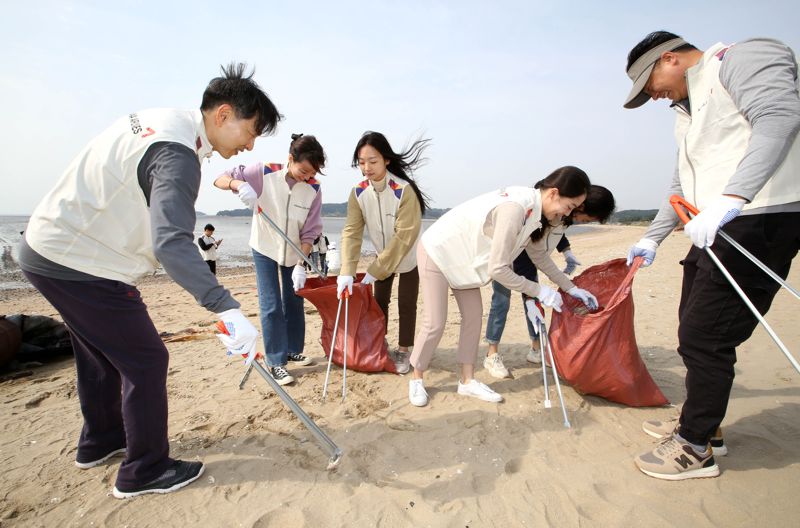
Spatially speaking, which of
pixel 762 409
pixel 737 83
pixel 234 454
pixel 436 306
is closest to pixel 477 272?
pixel 436 306

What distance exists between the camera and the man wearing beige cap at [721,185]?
1.55 meters

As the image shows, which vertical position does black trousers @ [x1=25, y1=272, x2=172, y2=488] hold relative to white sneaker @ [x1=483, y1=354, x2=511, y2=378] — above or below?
above

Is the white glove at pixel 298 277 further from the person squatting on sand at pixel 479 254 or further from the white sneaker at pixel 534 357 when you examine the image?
the white sneaker at pixel 534 357

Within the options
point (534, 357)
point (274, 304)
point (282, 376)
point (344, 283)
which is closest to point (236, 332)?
point (344, 283)

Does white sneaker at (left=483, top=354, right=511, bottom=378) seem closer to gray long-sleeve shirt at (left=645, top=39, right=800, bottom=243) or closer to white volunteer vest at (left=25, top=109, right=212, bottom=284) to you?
gray long-sleeve shirt at (left=645, top=39, right=800, bottom=243)

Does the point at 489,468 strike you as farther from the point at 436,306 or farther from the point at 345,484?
the point at 436,306

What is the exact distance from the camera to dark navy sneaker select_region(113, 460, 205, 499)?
6.23 ft

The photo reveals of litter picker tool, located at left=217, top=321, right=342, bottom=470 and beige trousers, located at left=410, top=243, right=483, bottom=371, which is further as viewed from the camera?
beige trousers, located at left=410, top=243, right=483, bottom=371

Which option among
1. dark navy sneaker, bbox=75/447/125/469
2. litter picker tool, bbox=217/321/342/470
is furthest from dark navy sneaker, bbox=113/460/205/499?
litter picker tool, bbox=217/321/342/470

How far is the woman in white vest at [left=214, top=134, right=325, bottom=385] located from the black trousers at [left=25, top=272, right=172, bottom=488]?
1155 millimetres

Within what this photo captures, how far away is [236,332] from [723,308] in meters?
2.01

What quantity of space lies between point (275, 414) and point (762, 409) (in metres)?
2.93

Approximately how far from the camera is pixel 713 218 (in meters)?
1.61

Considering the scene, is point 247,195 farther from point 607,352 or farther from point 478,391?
point 607,352
